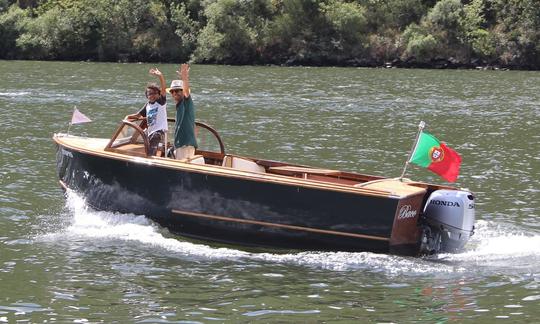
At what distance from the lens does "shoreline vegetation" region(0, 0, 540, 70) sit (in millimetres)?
66312

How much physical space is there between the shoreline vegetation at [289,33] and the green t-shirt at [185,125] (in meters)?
52.4

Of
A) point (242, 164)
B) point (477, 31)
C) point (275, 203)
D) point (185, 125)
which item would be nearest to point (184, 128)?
point (185, 125)

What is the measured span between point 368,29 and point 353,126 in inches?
1695

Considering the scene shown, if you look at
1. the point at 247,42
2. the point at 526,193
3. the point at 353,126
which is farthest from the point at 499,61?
the point at 526,193

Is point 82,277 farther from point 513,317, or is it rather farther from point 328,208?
point 513,317

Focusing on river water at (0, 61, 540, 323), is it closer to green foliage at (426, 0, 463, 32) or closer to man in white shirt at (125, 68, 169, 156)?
man in white shirt at (125, 68, 169, 156)

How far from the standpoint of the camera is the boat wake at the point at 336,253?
12.7 m

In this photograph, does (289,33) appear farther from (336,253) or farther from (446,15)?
(336,253)

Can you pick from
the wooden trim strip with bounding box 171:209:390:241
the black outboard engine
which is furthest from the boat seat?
the black outboard engine

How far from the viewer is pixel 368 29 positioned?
7175 cm

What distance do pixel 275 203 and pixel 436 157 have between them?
2.45m

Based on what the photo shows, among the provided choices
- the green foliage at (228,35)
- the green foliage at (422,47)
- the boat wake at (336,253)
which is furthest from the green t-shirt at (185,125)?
the green foliage at (228,35)

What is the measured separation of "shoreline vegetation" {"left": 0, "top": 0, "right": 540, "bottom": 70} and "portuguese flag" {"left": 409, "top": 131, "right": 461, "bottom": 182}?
53.2 m

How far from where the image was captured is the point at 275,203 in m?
13.3
